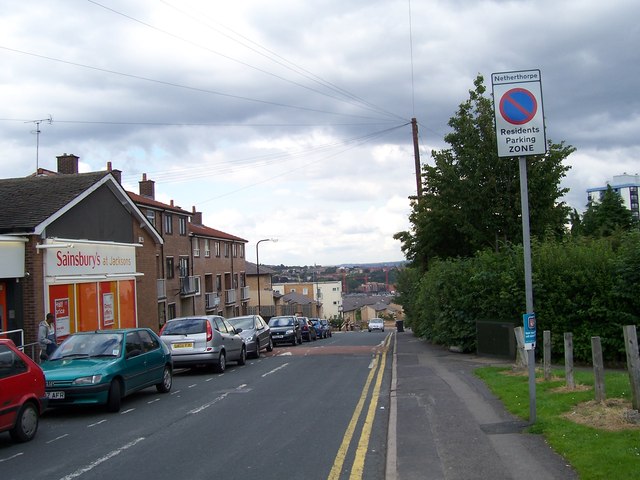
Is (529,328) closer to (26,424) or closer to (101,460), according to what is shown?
(101,460)

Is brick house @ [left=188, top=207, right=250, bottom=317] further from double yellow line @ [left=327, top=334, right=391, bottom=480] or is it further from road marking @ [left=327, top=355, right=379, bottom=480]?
road marking @ [left=327, top=355, right=379, bottom=480]

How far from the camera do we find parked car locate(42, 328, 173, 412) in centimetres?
1088

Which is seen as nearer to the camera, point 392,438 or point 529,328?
point 529,328

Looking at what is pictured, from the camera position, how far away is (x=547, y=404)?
945 centimetres

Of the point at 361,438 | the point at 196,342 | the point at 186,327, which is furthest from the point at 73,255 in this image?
the point at 361,438

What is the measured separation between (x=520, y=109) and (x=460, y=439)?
4433 millimetres

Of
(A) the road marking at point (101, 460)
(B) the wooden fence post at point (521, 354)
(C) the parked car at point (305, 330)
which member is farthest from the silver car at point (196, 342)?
(C) the parked car at point (305, 330)

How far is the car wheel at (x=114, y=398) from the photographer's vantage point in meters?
11.2

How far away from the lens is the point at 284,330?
32250 millimetres

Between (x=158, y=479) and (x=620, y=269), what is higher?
(x=620, y=269)

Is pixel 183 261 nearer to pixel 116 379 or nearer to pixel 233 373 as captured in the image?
pixel 233 373

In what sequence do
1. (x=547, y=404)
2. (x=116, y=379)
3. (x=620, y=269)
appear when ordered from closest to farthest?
(x=547, y=404)
(x=116, y=379)
(x=620, y=269)

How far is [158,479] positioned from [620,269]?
41.2ft

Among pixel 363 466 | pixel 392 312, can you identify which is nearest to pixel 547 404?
pixel 363 466
